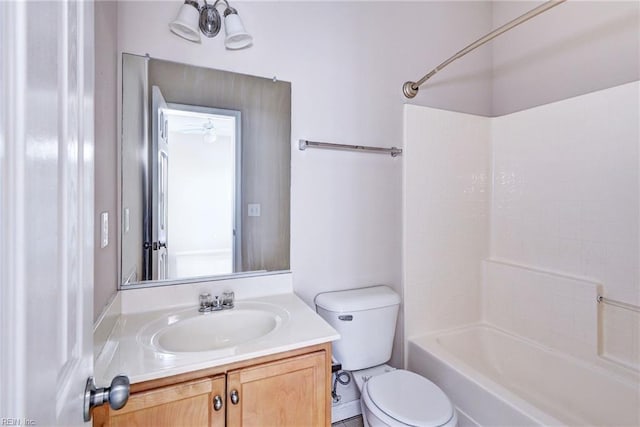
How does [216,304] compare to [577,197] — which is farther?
[577,197]

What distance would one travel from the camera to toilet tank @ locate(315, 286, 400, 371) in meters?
1.59

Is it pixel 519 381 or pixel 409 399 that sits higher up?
pixel 409 399

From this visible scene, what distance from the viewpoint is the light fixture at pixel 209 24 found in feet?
4.26

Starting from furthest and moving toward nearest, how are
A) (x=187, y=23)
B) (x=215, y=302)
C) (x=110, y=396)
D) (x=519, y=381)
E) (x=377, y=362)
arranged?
(x=519, y=381), (x=377, y=362), (x=215, y=302), (x=187, y=23), (x=110, y=396)

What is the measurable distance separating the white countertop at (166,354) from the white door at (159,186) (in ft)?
0.74

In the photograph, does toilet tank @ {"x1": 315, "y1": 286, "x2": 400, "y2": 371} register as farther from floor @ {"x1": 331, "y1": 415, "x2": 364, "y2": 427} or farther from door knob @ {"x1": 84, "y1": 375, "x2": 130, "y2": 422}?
door knob @ {"x1": 84, "y1": 375, "x2": 130, "y2": 422}

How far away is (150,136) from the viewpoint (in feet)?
4.42

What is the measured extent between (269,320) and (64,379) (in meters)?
0.90

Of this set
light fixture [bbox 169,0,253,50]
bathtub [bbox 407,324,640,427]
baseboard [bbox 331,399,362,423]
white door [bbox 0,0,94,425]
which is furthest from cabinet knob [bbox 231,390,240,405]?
light fixture [bbox 169,0,253,50]

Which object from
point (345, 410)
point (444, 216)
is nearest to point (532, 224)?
point (444, 216)

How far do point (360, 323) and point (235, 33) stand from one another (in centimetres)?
149

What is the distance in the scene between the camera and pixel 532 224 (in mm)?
1951

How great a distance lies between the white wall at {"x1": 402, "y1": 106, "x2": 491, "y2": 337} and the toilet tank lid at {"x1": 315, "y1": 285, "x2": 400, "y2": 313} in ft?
0.72

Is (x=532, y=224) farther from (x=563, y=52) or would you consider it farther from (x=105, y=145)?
(x=105, y=145)
